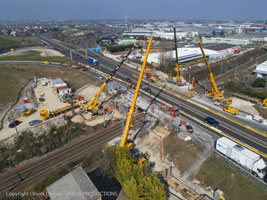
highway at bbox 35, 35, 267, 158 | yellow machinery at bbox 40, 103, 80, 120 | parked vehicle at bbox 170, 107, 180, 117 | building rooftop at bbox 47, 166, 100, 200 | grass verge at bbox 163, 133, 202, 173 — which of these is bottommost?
yellow machinery at bbox 40, 103, 80, 120

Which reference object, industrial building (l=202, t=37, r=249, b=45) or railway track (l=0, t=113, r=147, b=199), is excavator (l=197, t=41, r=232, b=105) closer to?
railway track (l=0, t=113, r=147, b=199)

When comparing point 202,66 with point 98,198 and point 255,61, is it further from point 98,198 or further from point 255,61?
point 98,198

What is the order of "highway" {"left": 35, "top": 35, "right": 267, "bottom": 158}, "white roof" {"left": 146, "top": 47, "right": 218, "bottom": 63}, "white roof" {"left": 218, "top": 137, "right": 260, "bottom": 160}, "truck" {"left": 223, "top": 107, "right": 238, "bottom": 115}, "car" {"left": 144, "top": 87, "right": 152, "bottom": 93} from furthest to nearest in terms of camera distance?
"white roof" {"left": 146, "top": 47, "right": 218, "bottom": 63} → "car" {"left": 144, "top": 87, "right": 152, "bottom": 93} → "truck" {"left": 223, "top": 107, "right": 238, "bottom": 115} → "highway" {"left": 35, "top": 35, "right": 267, "bottom": 158} → "white roof" {"left": 218, "top": 137, "right": 260, "bottom": 160}

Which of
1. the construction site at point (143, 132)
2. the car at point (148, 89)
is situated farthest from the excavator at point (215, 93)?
the car at point (148, 89)

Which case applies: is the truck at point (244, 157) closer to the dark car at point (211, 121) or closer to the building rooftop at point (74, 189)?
the dark car at point (211, 121)

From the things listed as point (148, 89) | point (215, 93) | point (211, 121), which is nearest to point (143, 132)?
point (211, 121)

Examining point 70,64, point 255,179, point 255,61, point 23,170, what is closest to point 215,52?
point 255,61

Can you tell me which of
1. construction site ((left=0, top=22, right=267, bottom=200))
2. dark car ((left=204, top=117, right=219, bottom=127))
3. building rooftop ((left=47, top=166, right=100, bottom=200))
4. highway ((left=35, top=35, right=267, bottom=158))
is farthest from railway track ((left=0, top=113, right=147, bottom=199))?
dark car ((left=204, top=117, right=219, bottom=127))
